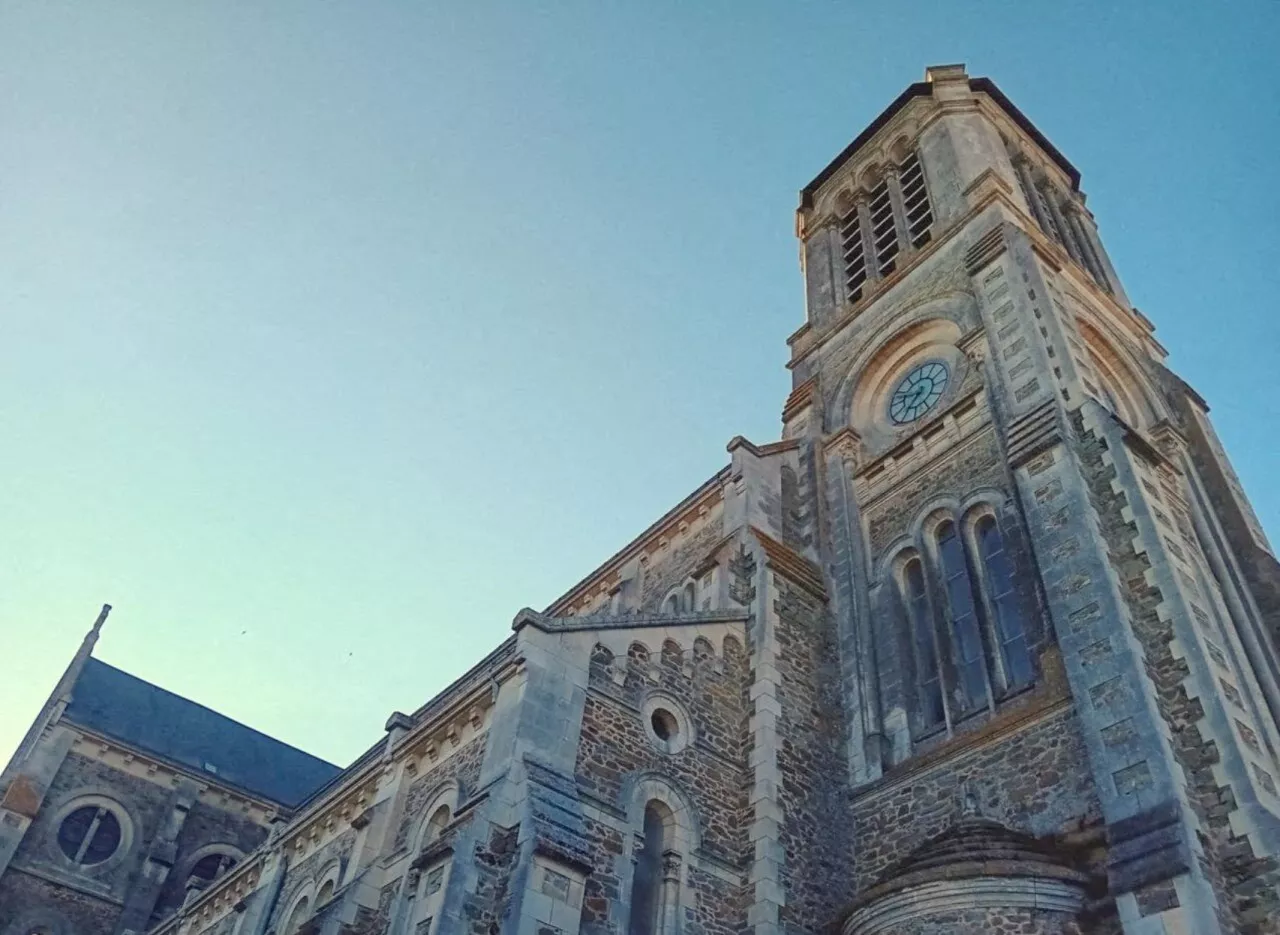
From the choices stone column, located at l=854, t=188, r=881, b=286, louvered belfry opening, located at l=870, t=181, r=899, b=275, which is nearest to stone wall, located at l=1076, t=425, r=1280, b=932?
stone column, located at l=854, t=188, r=881, b=286

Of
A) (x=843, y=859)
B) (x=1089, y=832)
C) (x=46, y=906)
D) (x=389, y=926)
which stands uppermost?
(x=46, y=906)

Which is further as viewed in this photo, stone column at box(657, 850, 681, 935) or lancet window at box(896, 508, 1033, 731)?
lancet window at box(896, 508, 1033, 731)

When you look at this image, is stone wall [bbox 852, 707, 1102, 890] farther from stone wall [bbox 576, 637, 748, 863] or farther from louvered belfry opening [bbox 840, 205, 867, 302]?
louvered belfry opening [bbox 840, 205, 867, 302]

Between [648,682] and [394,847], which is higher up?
[648,682]

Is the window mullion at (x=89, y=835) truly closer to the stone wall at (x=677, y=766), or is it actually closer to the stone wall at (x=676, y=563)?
the stone wall at (x=676, y=563)

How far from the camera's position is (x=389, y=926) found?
475 inches

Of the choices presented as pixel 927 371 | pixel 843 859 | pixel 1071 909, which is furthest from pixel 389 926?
pixel 927 371

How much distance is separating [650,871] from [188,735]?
2781 cm

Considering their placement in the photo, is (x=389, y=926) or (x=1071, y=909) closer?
(x=1071, y=909)

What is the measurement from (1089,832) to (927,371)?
10.3 metres

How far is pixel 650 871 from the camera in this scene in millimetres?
12320

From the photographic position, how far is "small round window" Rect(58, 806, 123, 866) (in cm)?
2825

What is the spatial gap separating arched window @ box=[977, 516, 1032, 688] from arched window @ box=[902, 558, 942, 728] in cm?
112

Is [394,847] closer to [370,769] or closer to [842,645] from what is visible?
[370,769]
